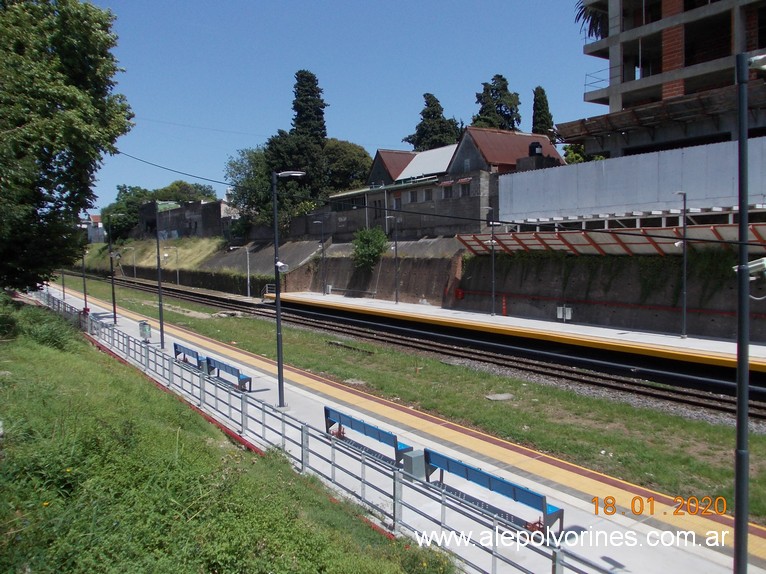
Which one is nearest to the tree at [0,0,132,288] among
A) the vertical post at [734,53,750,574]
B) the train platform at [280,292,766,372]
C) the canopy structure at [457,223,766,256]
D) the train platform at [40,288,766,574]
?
the train platform at [40,288,766,574]

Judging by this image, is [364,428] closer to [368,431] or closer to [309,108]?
[368,431]

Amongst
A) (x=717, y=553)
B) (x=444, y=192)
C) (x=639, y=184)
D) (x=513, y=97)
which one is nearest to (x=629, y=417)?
(x=717, y=553)

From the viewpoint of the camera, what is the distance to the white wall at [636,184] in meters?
23.5

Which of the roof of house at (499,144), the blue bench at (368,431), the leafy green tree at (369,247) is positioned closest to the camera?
the blue bench at (368,431)

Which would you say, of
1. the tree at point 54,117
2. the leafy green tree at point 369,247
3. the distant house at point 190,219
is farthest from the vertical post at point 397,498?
the distant house at point 190,219

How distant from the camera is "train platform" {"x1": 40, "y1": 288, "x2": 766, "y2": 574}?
753cm

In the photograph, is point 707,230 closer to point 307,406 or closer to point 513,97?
point 307,406

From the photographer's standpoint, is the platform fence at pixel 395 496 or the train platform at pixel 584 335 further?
the train platform at pixel 584 335

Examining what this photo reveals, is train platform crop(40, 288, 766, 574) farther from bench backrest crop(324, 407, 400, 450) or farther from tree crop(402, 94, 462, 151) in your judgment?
tree crop(402, 94, 462, 151)

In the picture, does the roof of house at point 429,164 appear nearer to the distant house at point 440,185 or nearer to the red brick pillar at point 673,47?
the distant house at point 440,185

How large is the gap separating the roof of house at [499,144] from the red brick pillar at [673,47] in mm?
11846

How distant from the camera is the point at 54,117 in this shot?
72.5 feet

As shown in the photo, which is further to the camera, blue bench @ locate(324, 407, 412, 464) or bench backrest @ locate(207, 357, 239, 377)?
bench backrest @ locate(207, 357, 239, 377)

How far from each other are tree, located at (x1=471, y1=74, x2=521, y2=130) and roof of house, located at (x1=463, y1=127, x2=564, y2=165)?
25.2m
